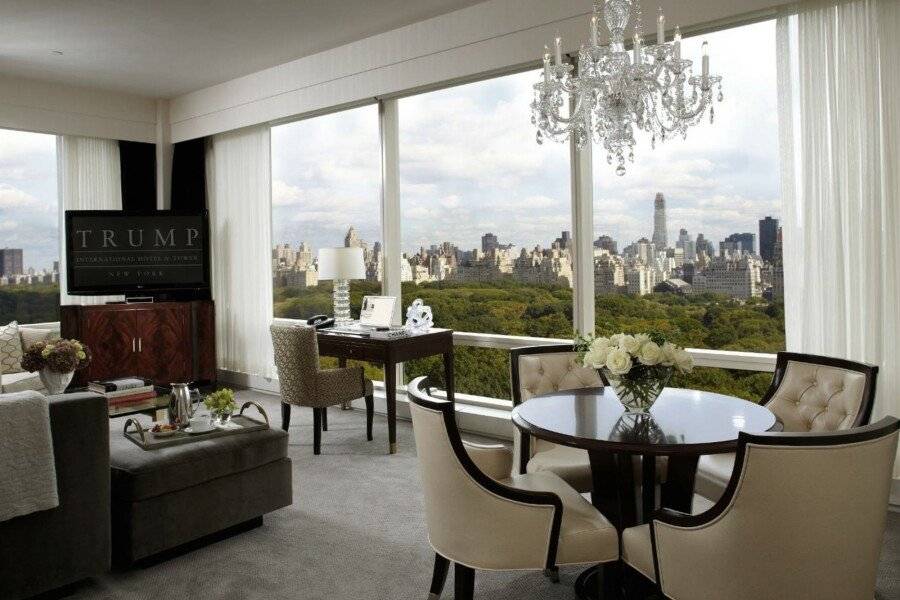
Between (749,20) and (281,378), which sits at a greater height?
(749,20)

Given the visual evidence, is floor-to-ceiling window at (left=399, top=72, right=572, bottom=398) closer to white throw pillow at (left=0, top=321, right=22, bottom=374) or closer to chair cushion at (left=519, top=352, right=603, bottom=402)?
chair cushion at (left=519, top=352, right=603, bottom=402)

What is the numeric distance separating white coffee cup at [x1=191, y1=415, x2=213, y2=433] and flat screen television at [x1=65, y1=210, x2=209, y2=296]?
150 inches

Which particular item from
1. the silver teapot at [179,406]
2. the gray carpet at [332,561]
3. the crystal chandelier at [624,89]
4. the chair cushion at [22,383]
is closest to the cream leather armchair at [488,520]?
the gray carpet at [332,561]

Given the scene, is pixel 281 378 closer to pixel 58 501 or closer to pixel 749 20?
pixel 58 501

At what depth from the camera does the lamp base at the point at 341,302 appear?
17.7 ft

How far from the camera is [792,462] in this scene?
5.63ft

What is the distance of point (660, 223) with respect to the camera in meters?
5.24

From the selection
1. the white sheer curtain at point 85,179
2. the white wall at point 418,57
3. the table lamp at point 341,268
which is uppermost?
the white wall at point 418,57

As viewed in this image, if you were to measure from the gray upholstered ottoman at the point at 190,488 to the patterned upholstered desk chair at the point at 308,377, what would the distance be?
1117 mm

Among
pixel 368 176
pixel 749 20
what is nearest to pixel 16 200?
pixel 368 176

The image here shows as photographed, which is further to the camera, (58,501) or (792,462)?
(58,501)

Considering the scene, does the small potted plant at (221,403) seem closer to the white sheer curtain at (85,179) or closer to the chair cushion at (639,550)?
the chair cushion at (639,550)

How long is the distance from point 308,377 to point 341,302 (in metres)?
1.03

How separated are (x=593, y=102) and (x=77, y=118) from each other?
582 centimetres
